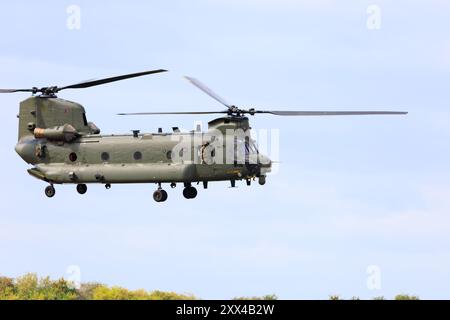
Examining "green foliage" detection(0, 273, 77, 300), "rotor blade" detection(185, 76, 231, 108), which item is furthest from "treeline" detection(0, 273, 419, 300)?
"rotor blade" detection(185, 76, 231, 108)

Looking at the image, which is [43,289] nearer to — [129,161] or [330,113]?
[129,161]

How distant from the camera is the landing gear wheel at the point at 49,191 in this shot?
59469 mm

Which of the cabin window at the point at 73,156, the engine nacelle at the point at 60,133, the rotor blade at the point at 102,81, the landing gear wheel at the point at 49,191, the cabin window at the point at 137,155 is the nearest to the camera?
the rotor blade at the point at 102,81

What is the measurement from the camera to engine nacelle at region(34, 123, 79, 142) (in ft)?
192

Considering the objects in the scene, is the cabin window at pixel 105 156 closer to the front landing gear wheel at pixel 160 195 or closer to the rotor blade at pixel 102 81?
the front landing gear wheel at pixel 160 195

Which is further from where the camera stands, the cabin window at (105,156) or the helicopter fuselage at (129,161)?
the cabin window at (105,156)

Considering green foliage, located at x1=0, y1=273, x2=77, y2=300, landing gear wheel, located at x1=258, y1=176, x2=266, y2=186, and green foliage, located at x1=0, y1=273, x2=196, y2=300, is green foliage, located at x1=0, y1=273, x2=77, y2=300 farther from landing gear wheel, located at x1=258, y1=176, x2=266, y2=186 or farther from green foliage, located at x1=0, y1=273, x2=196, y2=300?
landing gear wheel, located at x1=258, y1=176, x2=266, y2=186

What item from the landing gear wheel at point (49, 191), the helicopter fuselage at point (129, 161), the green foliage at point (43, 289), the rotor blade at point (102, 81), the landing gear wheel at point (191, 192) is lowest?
the green foliage at point (43, 289)

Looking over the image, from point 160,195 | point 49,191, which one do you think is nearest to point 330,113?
point 160,195

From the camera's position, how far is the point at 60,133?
5869 cm

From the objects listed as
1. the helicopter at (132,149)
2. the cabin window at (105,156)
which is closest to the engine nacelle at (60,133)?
the helicopter at (132,149)

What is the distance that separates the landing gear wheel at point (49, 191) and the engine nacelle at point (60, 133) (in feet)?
9.21
